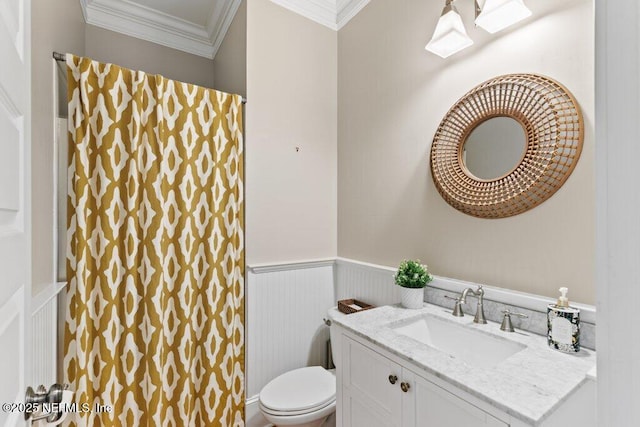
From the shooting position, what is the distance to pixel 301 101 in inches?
83.9

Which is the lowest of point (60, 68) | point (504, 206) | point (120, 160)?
point (504, 206)

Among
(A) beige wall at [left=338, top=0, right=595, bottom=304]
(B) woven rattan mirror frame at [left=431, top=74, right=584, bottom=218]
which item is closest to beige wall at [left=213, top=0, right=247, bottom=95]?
(A) beige wall at [left=338, top=0, right=595, bottom=304]

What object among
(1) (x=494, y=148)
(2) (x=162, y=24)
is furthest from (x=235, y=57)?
(1) (x=494, y=148)

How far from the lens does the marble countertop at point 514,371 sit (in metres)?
0.78

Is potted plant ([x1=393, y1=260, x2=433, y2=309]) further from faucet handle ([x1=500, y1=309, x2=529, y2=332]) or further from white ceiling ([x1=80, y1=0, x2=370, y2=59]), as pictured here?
white ceiling ([x1=80, y1=0, x2=370, y2=59])

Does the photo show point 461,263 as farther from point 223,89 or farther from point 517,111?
point 223,89

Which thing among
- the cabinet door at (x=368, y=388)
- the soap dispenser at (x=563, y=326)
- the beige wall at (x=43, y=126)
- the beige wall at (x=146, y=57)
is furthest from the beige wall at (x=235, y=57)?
the soap dispenser at (x=563, y=326)

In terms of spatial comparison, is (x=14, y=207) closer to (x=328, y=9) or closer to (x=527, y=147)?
(x=527, y=147)

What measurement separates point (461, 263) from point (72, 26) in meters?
2.55

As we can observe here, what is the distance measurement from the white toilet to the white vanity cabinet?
141mm

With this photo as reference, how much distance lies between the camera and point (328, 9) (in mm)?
2221

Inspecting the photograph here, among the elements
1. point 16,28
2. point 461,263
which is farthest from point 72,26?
point 461,263

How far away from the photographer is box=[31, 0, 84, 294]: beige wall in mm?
1111

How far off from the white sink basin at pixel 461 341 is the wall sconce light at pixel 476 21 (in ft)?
4.10
